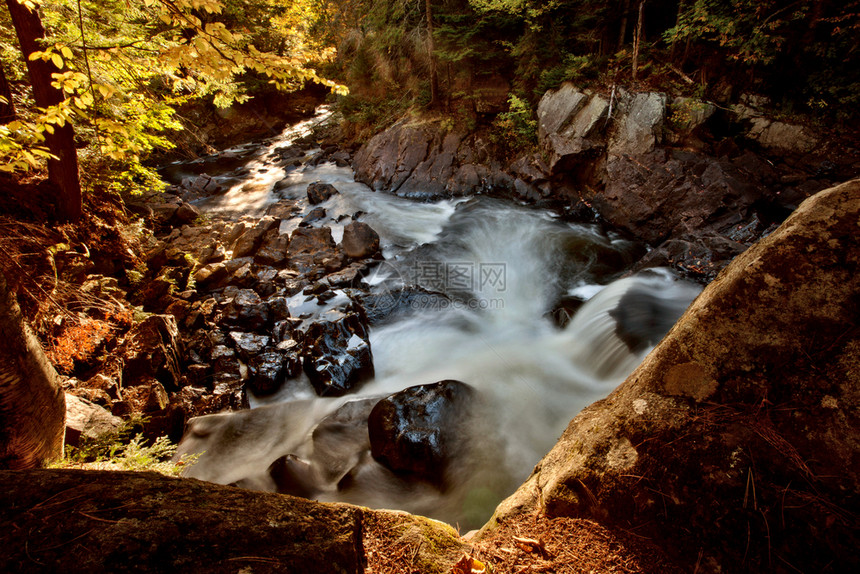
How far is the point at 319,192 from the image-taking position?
13.7 metres

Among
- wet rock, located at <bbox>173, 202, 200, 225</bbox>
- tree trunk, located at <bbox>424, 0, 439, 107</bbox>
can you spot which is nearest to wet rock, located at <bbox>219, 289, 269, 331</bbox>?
wet rock, located at <bbox>173, 202, 200, 225</bbox>

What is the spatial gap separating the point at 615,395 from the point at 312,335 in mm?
5294

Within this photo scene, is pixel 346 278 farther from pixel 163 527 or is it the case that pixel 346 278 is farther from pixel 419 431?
pixel 163 527

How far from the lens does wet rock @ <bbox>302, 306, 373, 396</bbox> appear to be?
578 centimetres

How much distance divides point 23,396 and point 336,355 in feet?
13.2

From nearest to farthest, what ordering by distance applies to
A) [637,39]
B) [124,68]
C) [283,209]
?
[124,68], [637,39], [283,209]

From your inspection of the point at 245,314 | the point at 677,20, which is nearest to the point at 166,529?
the point at 245,314

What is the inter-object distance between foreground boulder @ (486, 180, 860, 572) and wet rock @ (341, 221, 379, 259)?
→ 827cm

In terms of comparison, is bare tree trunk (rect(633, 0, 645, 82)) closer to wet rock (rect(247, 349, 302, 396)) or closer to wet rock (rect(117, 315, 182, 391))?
wet rock (rect(247, 349, 302, 396))

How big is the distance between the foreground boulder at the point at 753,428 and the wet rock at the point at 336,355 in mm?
4211

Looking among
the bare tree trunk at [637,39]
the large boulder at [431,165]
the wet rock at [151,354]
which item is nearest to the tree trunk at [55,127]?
the wet rock at [151,354]

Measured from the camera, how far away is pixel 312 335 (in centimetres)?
631

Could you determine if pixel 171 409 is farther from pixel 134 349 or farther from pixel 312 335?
pixel 312 335

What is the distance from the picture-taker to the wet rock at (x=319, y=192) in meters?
13.6
